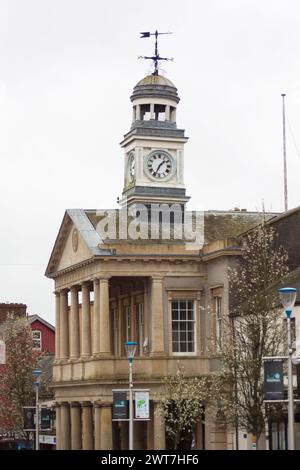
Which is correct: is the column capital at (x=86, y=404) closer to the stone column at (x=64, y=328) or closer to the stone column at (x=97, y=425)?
the stone column at (x=97, y=425)

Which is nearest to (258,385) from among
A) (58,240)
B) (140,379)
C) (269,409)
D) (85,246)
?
(269,409)

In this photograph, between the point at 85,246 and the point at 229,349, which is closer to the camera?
the point at 229,349

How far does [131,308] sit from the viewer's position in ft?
254

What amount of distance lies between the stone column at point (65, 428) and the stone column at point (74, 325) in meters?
3.41

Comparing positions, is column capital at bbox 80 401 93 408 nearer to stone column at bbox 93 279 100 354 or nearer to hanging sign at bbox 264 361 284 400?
stone column at bbox 93 279 100 354

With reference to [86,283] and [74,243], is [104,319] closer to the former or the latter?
[86,283]

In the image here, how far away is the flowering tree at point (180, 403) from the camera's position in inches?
2670

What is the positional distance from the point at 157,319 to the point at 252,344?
17.4 m

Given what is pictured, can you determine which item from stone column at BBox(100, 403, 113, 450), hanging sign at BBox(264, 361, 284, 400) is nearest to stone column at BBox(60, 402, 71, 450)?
stone column at BBox(100, 403, 113, 450)

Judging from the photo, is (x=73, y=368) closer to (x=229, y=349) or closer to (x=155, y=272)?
(x=155, y=272)

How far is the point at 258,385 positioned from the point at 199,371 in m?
17.3

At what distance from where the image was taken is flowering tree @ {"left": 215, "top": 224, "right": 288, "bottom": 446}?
177 feet
